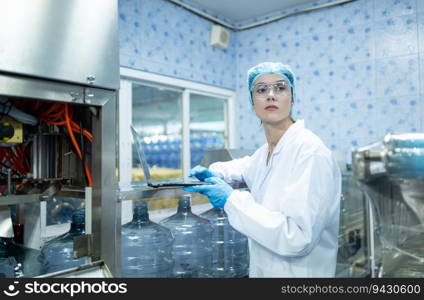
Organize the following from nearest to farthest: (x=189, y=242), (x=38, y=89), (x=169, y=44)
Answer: (x=38, y=89) < (x=189, y=242) < (x=169, y=44)

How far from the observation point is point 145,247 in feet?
5.32

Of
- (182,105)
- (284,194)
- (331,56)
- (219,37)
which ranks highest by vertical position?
(219,37)

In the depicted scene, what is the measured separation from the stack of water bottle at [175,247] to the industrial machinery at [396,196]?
845mm

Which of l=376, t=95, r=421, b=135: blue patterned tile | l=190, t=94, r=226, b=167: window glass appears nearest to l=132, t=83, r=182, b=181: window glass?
l=190, t=94, r=226, b=167: window glass

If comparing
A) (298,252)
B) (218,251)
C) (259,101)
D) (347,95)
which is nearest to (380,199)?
(298,252)

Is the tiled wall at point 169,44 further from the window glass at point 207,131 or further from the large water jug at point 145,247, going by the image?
the large water jug at point 145,247

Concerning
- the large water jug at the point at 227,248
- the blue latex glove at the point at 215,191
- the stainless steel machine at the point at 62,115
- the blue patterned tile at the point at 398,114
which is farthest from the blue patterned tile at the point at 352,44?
the stainless steel machine at the point at 62,115

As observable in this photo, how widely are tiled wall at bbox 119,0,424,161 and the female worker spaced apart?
1492 millimetres

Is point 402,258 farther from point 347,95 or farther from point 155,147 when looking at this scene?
point 155,147

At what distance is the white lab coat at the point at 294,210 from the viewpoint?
3.85 feet

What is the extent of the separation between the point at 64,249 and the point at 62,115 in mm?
531

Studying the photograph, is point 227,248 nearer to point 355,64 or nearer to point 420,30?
point 355,64

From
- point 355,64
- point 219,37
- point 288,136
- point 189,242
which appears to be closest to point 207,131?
point 219,37

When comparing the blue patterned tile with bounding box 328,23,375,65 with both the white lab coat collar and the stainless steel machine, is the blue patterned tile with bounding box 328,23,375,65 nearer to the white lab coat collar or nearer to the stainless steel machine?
the white lab coat collar
